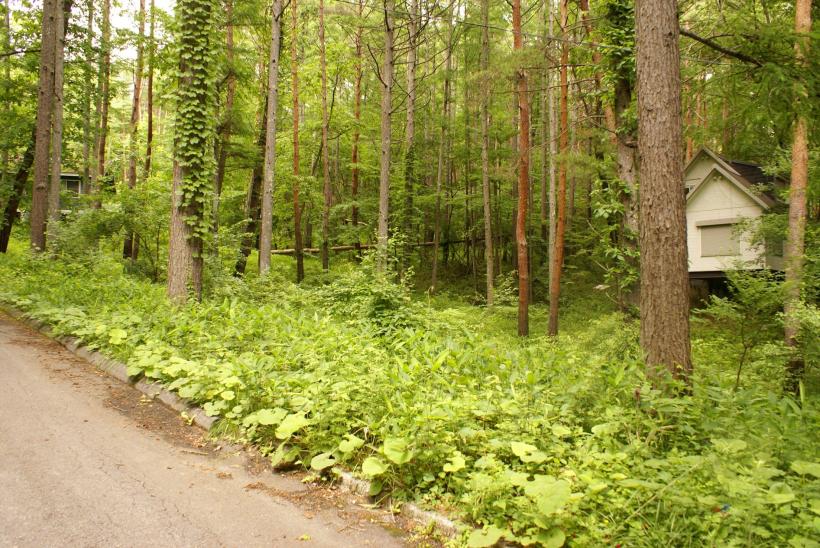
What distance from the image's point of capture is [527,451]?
11.1 ft

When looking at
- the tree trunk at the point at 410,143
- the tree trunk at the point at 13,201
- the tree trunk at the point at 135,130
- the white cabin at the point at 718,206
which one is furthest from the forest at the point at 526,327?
the white cabin at the point at 718,206

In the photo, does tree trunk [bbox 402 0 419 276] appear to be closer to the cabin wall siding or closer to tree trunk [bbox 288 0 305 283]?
tree trunk [bbox 288 0 305 283]

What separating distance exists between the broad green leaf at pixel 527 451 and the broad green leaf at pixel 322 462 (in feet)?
4.48

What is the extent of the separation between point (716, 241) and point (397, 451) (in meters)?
21.5

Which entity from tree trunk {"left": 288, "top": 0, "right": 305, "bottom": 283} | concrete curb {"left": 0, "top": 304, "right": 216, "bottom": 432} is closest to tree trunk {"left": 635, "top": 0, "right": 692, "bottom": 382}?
concrete curb {"left": 0, "top": 304, "right": 216, "bottom": 432}

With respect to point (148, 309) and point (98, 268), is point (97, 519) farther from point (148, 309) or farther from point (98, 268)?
point (98, 268)

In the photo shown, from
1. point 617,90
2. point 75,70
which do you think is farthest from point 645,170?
point 75,70

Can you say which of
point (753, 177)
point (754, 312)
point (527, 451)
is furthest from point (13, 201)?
point (753, 177)

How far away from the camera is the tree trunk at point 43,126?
12664 mm

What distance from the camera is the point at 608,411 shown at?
3.87 m

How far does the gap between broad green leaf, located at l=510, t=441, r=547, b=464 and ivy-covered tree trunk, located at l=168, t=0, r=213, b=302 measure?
22.2 feet

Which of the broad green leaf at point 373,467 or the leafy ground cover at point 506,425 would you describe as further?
the broad green leaf at point 373,467

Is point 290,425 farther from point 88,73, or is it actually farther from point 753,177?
point 753,177

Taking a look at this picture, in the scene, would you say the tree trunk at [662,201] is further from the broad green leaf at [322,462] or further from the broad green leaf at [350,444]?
the broad green leaf at [322,462]
